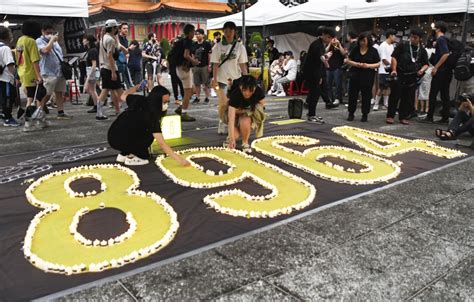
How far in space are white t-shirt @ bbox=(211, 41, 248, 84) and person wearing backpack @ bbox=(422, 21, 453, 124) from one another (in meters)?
4.10

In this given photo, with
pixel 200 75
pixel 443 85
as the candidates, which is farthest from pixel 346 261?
pixel 200 75

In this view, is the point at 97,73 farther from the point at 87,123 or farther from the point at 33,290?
the point at 33,290

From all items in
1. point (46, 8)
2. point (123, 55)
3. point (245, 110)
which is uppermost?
point (46, 8)

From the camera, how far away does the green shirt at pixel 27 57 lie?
22.5ft

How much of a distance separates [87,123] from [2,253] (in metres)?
5.51

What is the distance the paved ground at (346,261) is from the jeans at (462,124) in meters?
2.71

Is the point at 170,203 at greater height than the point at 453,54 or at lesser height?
lesser

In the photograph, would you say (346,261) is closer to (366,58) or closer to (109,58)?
(366,58)

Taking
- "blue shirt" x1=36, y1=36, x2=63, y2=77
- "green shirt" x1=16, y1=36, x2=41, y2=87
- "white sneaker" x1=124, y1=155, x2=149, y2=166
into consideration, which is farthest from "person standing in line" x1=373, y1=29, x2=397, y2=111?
"green shirt" x1=16, y1=36, x2=41, y2=87

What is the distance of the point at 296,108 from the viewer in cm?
848

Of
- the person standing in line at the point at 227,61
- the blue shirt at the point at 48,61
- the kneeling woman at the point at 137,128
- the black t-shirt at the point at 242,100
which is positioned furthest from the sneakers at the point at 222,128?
the blue shirt at the point at 48,61

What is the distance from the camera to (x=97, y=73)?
10016mm

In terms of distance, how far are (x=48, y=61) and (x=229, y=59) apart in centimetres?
352

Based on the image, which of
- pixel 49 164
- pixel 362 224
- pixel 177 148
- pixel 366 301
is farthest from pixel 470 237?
pixel 49 164
